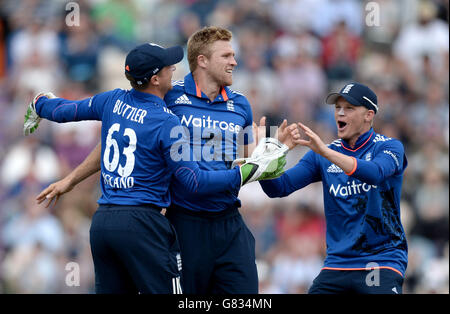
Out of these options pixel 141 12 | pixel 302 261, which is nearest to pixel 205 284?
pixel 302 261

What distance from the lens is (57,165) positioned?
10336mm

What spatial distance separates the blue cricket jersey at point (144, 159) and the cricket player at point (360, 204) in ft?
2.65

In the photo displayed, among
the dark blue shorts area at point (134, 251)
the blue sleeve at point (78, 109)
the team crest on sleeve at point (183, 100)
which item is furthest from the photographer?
Result: the team crest on sleeve at point (183, 100)

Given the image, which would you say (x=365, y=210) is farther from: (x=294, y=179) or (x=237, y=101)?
(x=237, y=101)

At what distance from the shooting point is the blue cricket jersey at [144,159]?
5.04 meters

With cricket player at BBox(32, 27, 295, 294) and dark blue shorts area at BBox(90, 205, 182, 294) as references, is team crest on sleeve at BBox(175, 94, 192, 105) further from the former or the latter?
dark blue shorts area at BBox(90, 205, 182, 294)

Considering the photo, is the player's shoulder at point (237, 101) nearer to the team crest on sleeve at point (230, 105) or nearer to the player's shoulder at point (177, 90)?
the team crest on sleeve at point (230, 105)

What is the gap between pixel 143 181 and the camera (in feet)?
16.7

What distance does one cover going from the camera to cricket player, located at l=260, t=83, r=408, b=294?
5445 millimetres

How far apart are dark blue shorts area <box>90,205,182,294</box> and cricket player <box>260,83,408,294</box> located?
1091 mm
